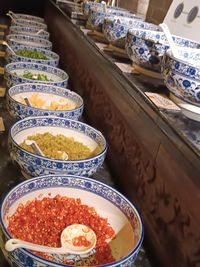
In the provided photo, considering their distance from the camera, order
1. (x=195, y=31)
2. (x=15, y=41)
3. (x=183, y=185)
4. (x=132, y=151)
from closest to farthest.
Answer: (x=183, y=185)
(x=132, y=151)
(x=195, y=31)
(x=15, y=41)

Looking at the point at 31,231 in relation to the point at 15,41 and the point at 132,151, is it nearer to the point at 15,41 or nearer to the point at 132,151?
the point at 132,151

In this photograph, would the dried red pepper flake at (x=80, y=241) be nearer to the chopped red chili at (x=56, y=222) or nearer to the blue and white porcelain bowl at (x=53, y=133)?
the chopped red chili at (x=56, y=222)

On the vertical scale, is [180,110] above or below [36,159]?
above

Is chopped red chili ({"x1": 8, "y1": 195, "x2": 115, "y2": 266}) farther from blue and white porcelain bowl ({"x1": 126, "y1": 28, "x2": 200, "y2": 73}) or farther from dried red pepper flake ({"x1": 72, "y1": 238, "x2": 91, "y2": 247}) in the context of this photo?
blue and white porcelain bowl ({"x1": 126, "y1": 28, "x2": 200, "y2": 73})

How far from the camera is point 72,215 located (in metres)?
0.95

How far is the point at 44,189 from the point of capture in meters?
0.98

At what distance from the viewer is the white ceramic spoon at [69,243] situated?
703mm

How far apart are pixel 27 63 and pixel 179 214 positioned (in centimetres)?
121

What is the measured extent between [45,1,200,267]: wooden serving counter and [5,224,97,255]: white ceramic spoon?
19 centimetres

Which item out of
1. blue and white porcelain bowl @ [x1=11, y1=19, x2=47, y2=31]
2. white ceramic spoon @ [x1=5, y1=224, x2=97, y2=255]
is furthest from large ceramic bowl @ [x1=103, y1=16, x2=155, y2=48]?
blue and white porcelain bowl @ [x1=11, y1=19, x2=47, y2=31]

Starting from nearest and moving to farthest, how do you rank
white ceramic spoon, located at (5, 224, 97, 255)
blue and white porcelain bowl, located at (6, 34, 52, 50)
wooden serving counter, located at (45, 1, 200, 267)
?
white ceramic spoon, located at (5, 224, 97, 255) → wooden serving counter, located at (45, 1, 200, 267) → blue and white porcelain bowl, located at (6, 34, 52, 50)

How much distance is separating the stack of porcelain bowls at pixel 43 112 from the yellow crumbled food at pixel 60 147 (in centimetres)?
1

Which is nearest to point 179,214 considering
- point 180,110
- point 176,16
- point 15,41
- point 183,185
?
point 183,185

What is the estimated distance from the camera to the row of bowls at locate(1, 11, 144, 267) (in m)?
0.79
